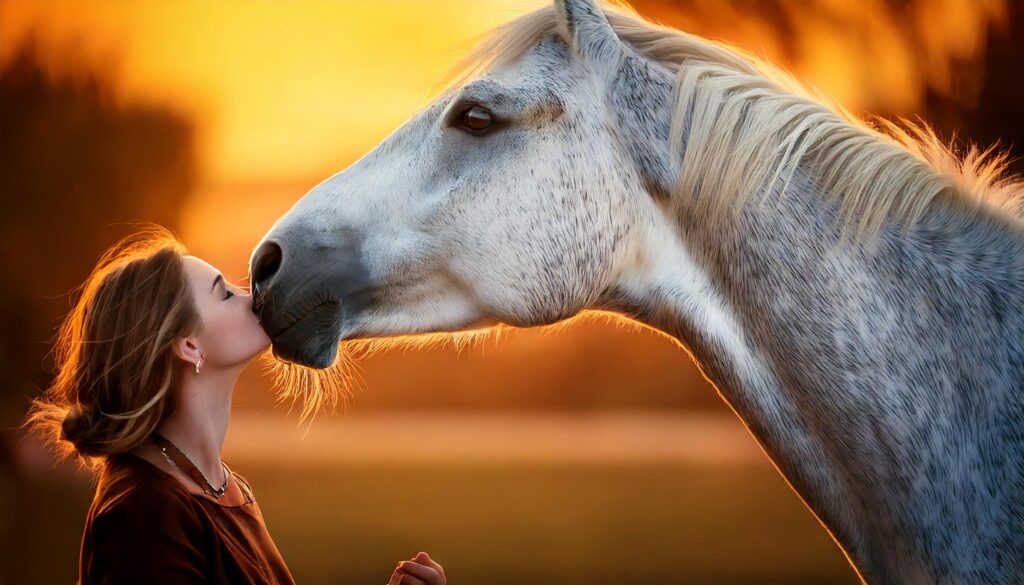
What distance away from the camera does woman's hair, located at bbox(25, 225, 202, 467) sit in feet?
4.91

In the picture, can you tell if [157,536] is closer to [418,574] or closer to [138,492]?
[138,492]

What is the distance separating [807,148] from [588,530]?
Answer: 620 centimetres

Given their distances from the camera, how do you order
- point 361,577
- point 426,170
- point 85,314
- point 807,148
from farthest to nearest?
point 361,577 → point 85,314 → point 426,170 → point 807,148

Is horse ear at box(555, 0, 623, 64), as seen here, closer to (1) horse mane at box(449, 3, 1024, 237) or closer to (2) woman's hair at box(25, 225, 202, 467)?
(1) horse mane at box(449, 3, 1024, 237)

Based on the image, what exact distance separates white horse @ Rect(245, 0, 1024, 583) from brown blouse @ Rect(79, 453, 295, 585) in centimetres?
31

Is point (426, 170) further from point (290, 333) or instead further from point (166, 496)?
point (166, 496)

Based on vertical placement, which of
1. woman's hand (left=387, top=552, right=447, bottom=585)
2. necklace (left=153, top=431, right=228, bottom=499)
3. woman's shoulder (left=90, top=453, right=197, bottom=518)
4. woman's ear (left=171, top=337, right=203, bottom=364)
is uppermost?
woman's ear (left=171, top=337, right=203, bottom=364)

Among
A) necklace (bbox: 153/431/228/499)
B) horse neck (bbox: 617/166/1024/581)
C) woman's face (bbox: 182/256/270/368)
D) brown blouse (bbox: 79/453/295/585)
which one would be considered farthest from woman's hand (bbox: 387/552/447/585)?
horse neck (bbox: 617/166/1024/581)

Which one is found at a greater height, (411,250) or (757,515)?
(411,250)

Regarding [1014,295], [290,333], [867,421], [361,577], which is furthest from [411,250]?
[361,577]

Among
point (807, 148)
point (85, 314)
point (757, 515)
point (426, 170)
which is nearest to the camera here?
point (807, 148)

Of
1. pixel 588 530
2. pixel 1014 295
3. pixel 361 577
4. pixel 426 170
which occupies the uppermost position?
pixel 426 170

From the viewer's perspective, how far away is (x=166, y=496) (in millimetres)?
1366

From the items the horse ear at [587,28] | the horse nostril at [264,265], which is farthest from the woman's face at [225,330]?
the horse ear at [587,28]
